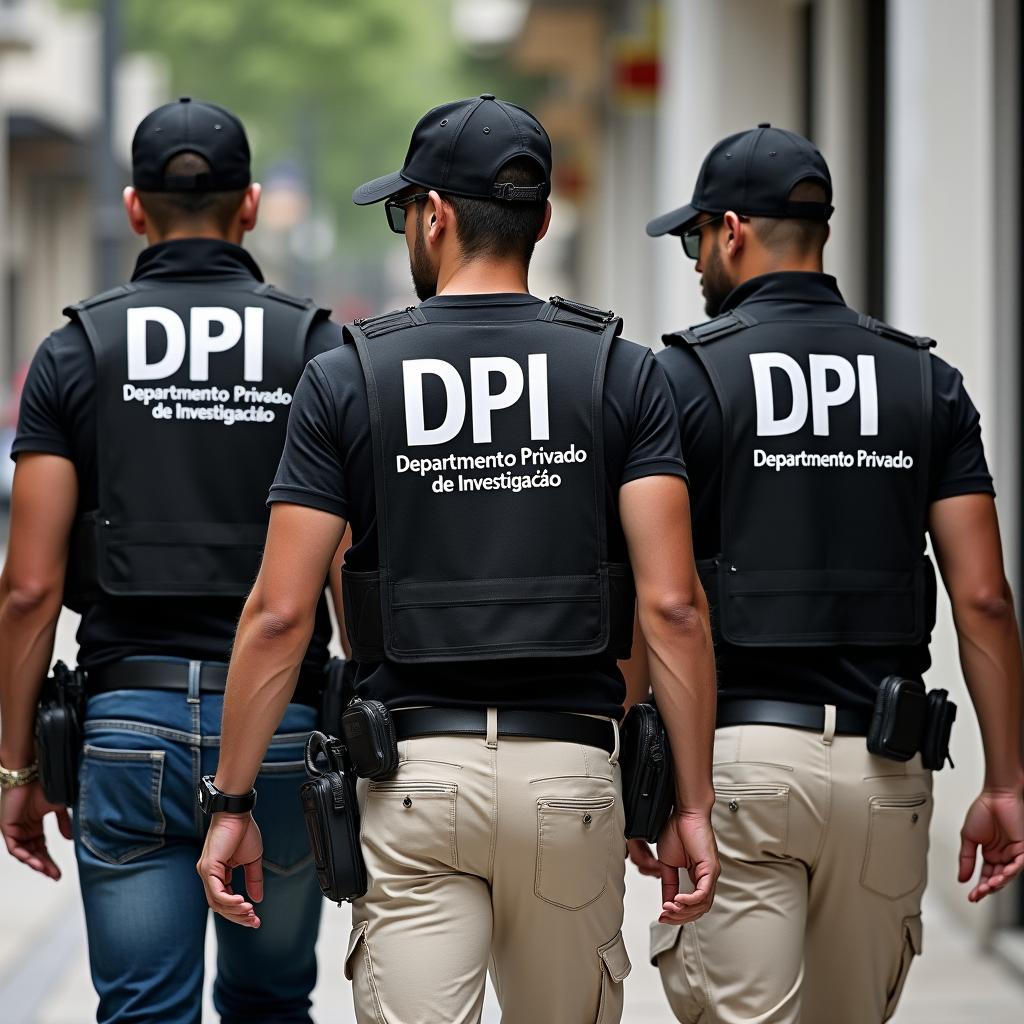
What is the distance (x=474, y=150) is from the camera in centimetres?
317

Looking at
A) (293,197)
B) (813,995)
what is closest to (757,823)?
(813,995)

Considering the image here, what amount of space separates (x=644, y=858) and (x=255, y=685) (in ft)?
3.01

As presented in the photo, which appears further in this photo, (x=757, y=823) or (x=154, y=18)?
(x=154, y=18)

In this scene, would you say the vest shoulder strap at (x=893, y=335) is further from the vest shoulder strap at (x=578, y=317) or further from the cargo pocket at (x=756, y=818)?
the cargo pocket at (x=756, y=818)

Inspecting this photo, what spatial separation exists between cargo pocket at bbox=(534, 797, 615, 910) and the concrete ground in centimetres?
252

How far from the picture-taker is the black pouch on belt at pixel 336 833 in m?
3.08

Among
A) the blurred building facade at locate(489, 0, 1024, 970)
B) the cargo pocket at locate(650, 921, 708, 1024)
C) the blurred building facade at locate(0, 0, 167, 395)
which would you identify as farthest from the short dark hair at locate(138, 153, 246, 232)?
the blurred building facade at locate(0, 0, 167, 395)

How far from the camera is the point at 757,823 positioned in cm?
354

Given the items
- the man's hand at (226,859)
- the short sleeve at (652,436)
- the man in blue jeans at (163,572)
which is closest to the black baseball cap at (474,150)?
the short sleeve at (652,436)

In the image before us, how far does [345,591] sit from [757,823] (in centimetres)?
93

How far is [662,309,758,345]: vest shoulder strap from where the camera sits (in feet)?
12.0

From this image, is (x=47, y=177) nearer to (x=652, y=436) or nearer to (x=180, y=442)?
(x=180, y=442)

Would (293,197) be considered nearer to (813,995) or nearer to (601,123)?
(601,123)

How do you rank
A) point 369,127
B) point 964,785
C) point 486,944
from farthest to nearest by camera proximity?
point 369,127 → point 964,785 → point 486,944
